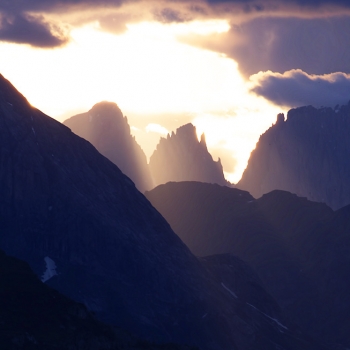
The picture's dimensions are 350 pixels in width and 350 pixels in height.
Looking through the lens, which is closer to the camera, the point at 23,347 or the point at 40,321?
the point at 23,347

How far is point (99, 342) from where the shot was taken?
199m

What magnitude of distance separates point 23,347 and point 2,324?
27.2 ft

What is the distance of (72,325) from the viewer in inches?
7844

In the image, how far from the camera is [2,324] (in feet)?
626

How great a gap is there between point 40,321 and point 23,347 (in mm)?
12873

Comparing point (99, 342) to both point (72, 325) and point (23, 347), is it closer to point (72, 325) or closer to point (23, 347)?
point (72, 325)

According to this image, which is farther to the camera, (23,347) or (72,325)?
(72,325)

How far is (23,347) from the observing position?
184 meters

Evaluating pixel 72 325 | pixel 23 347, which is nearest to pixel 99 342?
pixel 72 325

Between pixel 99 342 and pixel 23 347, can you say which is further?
pixel 99 342

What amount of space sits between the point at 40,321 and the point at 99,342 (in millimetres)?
9859

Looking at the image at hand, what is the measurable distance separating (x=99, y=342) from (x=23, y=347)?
18322 millimetres

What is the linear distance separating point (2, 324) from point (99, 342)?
54.5 ft
